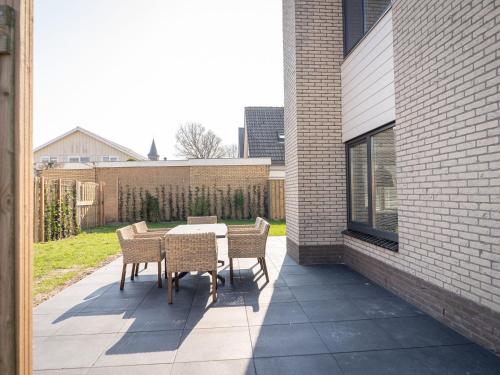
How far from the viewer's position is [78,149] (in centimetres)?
2389

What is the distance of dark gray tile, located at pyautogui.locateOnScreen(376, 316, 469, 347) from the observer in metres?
2.81

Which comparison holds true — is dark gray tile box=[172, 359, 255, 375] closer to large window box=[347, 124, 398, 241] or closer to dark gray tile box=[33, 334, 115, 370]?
dark gray tile box=[33, 334, 115, 370]

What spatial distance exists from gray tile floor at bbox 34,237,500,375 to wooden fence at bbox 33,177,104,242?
16.0 feet

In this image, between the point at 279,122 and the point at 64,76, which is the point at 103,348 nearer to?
the point at 64,76

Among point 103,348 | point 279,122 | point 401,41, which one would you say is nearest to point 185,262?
point 103,348

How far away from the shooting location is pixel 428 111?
3.42 meters

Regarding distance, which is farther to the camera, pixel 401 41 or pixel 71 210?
pixel 71 210

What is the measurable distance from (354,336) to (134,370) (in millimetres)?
1943

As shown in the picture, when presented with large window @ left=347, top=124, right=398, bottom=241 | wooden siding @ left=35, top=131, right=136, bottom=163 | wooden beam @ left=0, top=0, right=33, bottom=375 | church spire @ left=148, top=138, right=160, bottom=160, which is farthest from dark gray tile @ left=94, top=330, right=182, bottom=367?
church spire @ left=148, top=138, right=160, bottom=160

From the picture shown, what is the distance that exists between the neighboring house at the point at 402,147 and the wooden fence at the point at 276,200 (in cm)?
672

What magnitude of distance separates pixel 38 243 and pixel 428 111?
372 inches

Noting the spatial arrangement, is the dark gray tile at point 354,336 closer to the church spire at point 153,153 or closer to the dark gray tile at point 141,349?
the dark gray tile at point 141,349

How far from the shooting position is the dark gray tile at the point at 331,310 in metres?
3.40

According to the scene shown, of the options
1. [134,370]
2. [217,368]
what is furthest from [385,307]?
[134,370]
